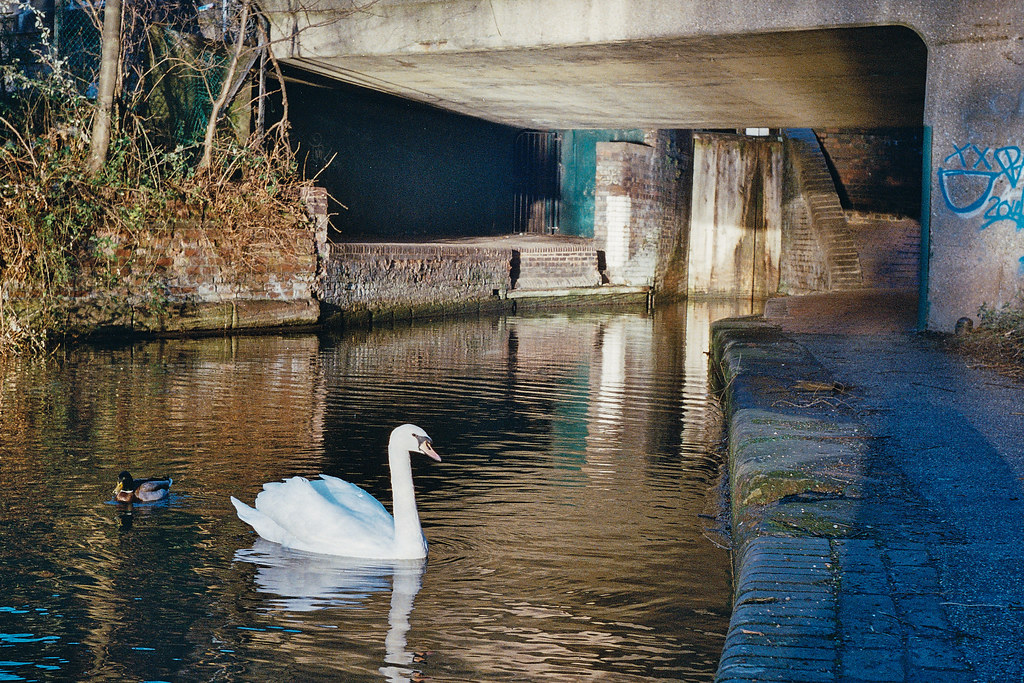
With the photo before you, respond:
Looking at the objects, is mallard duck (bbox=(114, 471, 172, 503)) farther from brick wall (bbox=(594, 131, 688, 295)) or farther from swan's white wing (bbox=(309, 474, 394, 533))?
brick wall (bbox=(594, 131, 688, 295))

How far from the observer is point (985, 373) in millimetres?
7660

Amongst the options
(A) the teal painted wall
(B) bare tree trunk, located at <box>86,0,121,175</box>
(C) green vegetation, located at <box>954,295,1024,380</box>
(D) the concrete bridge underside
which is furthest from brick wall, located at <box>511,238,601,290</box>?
(C) green vegetation, located at <box>954,295,1024,380</box>

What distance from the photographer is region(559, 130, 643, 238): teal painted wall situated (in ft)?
71.4

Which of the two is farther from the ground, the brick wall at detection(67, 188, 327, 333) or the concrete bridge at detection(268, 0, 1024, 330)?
the concrete bridge at detection(268, 0, 1024, 330)

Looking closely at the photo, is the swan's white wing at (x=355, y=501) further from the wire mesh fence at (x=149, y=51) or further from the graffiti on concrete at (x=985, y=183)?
the wire mesh fence at (x=149, y=51)

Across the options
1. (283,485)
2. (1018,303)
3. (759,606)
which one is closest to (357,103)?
(1018,303)

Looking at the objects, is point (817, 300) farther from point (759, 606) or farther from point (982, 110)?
point (759, 606)

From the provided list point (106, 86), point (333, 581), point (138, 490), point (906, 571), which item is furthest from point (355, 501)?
point (106, 86)

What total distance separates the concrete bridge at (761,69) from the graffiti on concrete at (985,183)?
0.01 metres

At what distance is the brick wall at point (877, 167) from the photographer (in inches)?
766

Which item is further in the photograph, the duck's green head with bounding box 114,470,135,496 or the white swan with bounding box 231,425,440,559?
the duck's green head with bounding box 114,470,135,496

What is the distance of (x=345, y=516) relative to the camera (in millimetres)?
4539

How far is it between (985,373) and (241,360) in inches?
259

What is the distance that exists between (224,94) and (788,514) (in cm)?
1104
